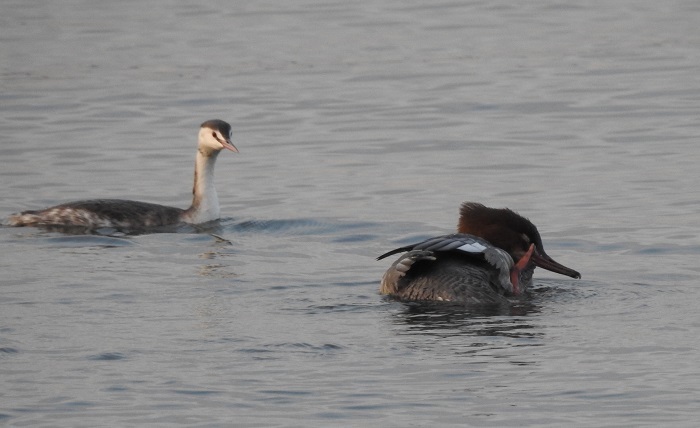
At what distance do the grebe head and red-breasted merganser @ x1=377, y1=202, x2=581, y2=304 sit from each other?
13.4 ft

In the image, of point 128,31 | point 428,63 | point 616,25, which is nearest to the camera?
point 428,63

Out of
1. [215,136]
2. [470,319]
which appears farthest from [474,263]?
[215,136]

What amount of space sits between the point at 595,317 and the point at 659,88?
12.0 meters

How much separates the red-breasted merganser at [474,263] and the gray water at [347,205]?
0.23m

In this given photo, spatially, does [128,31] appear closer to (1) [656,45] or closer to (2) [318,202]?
(1) [656,45]

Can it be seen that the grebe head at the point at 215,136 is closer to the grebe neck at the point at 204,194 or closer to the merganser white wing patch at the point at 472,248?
the grebe neck at the point at 204,194

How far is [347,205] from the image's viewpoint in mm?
15406

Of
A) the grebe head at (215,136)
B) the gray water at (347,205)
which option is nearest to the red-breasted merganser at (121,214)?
the gray water at (347,205)

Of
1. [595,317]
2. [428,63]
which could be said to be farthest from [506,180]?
[428,63]

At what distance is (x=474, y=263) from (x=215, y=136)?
488cm

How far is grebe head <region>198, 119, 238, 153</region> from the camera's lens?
1564 cm

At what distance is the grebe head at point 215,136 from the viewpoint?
15.6 m

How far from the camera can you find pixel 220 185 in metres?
17.5

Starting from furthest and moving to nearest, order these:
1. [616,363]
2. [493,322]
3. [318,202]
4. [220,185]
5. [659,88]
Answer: [659,88] → [220,185] → [318,202] → [493,322] → [616,363]
